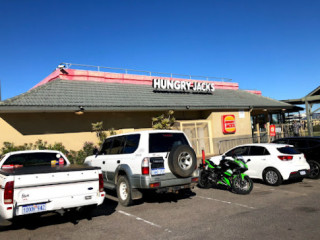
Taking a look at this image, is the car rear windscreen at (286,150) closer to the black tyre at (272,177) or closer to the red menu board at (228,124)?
the black tyre at (272,177)

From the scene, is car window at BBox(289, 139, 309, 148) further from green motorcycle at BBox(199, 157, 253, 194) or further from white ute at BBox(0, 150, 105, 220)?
white ute at BBox(0, 150, 105, 220)

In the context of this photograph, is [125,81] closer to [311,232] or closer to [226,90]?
[226,90]

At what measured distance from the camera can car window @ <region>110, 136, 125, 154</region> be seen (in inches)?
313

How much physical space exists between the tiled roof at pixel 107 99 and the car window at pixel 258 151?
658cm

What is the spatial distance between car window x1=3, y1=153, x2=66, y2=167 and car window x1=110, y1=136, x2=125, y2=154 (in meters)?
1.51

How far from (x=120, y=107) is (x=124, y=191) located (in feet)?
24.1

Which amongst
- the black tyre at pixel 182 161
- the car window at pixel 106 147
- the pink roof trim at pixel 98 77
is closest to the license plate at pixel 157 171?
the black tyre at pixel 182 161

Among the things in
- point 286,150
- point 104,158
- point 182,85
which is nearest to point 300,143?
point 286,150

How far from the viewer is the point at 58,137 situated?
13555mm

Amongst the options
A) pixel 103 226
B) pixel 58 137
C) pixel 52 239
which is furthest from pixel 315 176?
pixel 58 137

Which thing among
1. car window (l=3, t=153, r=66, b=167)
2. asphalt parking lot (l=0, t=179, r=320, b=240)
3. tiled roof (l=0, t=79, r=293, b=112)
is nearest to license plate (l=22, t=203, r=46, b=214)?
asphalt parking lot (l=0, t=179, r=320, b=240)

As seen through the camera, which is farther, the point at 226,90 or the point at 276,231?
the point at 226,90

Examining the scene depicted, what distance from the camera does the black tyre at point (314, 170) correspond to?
10.4m

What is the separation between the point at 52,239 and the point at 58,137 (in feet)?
29.6
